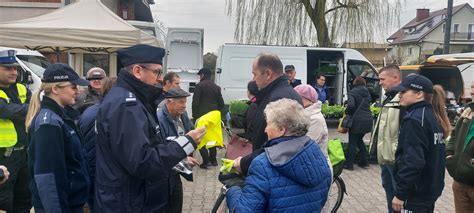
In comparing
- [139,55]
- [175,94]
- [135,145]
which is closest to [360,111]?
[175,94]

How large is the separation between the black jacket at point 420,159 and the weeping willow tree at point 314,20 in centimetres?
1497

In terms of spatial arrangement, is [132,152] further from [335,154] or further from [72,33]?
[72,33]

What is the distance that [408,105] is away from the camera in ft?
12.9

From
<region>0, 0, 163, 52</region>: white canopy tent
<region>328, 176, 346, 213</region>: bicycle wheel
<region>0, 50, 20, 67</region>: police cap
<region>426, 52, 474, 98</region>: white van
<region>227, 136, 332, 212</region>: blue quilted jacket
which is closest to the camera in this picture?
<region>227, 136, 332, 212</region>: blue quilted jacket

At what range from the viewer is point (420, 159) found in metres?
3.65

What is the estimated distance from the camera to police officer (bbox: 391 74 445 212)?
3.67 metres

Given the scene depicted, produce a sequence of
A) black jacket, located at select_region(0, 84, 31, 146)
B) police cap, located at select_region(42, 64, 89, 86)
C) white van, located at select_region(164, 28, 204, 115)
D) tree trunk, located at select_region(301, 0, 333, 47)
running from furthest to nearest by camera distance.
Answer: tree trunk, located at select_region(301, 0, 333, 47) < white van, located at select_region(164, 28, 204, 115) < black jacket, located at select_region(0, 84, 31, 146) < police cap, located at select_region(42, 64, 89, 86)

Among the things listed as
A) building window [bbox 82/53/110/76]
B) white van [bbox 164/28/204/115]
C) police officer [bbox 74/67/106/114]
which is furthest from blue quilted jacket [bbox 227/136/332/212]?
white van [bbox 164/28/204/115]

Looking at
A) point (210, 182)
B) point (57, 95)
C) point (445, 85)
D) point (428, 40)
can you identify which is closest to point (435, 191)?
point (57, 95)

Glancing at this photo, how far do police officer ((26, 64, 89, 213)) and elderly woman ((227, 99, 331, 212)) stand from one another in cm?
115

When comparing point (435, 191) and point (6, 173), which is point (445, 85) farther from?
point (6, 173)

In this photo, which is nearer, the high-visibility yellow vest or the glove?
the glove

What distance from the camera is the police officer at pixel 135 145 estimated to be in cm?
243

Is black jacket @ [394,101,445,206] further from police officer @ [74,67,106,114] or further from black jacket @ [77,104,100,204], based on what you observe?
police officer @ [74,67,106,114]
